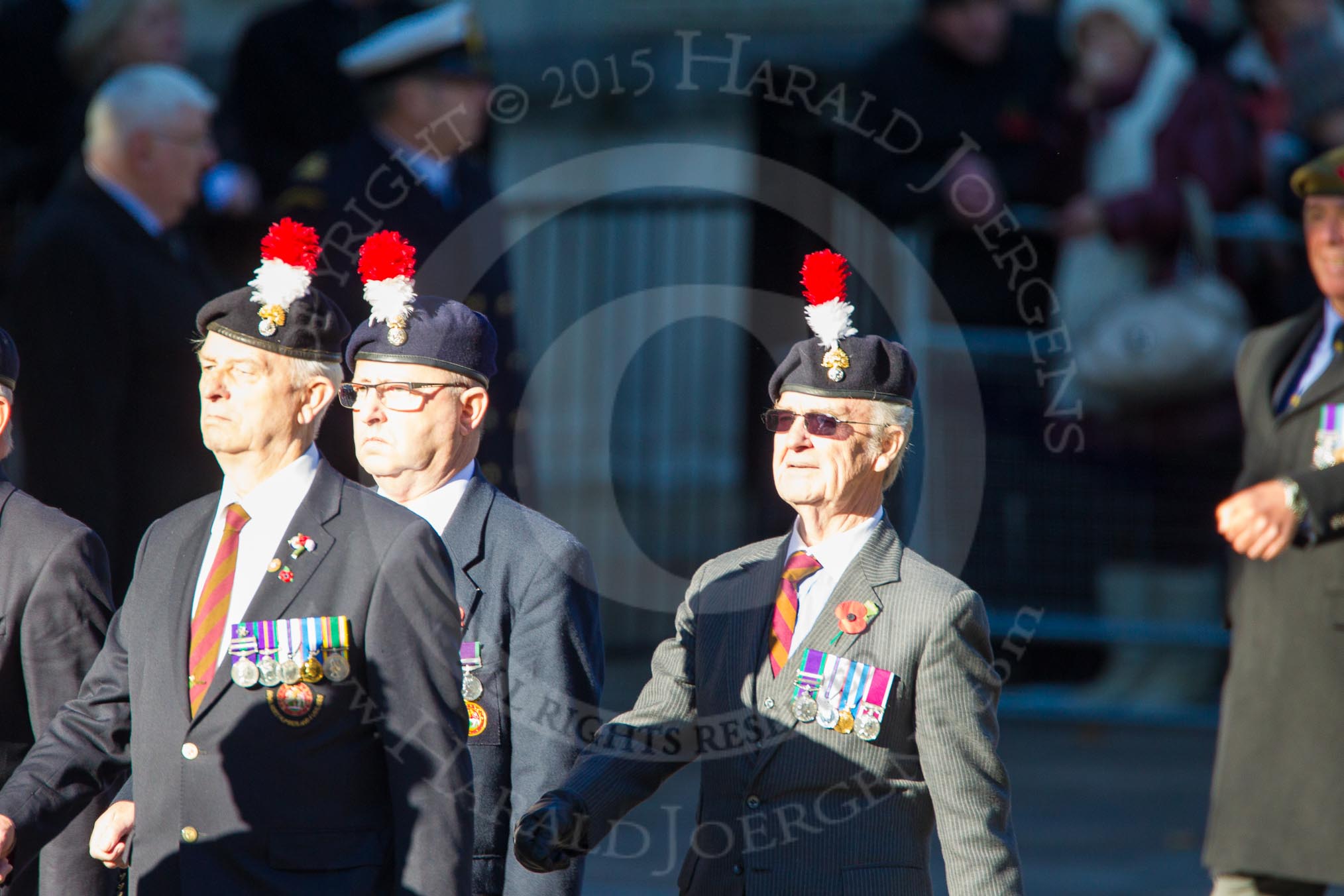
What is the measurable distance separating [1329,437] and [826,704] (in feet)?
6.84

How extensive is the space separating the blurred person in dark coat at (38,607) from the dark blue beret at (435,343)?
0.71m

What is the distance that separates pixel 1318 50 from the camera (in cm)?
924

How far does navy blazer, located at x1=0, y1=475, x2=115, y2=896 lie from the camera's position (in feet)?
13.7

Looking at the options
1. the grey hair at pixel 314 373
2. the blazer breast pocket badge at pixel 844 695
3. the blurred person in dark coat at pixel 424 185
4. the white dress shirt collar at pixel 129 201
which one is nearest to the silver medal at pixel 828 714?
the blazer breast pocket badge at pixel 844 695

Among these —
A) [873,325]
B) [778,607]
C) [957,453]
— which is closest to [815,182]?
[873,325]

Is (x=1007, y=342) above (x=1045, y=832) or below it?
above

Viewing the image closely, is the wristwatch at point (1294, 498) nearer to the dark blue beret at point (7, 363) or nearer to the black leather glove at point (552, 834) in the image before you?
the black leather glove at point (552, 834)

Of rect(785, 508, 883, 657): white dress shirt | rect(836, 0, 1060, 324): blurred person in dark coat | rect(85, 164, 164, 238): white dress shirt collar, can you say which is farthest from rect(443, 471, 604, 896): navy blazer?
rect(836, 0, 1060, 324): blurred person in dark coat

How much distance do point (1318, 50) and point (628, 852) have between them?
500 cm

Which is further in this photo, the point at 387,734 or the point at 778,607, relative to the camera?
the point at 778,607

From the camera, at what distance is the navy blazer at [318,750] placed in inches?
144

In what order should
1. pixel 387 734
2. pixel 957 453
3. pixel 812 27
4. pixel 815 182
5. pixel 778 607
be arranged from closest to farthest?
pixel 387 734 → pixel 778 607 → pixel 957 453 → pixel 815 182 → pixel 812 27

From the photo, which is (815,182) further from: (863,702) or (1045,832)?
(863,702)

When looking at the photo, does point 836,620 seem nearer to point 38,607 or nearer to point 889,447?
point 889,447
